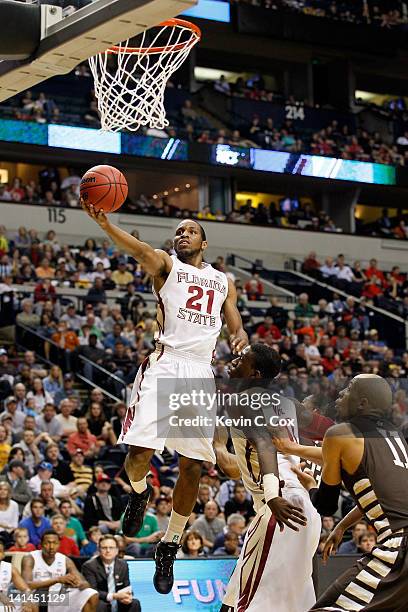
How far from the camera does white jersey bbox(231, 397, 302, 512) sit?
281 inches

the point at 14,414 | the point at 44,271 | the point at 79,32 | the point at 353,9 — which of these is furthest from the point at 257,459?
the point at 353,9

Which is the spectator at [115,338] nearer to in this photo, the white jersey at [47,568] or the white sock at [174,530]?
the white jersey at [47,568]

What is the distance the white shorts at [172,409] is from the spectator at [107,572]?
3.45m

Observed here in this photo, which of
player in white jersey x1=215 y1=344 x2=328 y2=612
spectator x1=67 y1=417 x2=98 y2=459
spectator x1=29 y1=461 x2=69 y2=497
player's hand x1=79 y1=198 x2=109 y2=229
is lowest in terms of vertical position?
spectator x1=29 y1=461 x2=69 y2=497

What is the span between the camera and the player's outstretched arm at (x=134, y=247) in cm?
679

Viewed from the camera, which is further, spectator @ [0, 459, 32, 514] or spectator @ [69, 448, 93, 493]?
spectator @ [69, 448, 93, 493]

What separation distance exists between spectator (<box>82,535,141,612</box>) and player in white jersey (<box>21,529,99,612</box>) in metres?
0.14

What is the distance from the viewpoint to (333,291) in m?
25.3

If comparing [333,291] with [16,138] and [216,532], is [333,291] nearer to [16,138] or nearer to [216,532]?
[16,138]

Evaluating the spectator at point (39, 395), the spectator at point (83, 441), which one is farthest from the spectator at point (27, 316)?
the spectator at point (83, 441)

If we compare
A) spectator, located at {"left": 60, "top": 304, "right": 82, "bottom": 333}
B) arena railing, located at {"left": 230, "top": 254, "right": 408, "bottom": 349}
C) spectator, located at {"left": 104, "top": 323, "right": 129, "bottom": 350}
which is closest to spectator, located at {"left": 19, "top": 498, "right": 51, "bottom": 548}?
spectator, located at {"left": 104, "top": 323, "right": 129, "bottom": 350}

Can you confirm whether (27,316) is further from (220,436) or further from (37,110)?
(220,436)

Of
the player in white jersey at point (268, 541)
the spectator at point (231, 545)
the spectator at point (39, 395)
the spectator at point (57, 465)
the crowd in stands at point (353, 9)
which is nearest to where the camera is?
the player in white jersey at point (268, 541)

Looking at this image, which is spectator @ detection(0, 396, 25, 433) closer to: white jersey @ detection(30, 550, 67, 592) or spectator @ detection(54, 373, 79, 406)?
spectator @ detection(54, 373, 79, 406)
